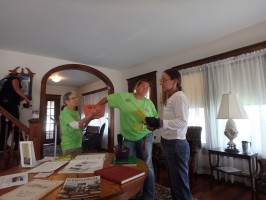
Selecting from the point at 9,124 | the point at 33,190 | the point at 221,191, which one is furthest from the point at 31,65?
the point at 221,191

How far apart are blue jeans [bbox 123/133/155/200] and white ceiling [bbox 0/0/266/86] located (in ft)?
5.53

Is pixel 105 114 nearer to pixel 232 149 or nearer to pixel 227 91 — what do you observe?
pixel 227 91

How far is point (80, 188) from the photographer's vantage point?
0.84m

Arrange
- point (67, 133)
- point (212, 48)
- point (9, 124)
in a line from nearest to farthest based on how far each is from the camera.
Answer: point (67, 133) < point (9, 124) < point (212, 48)

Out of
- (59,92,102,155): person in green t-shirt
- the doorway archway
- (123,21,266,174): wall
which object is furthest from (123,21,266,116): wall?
(59,92,102,155): person in green t-shirt

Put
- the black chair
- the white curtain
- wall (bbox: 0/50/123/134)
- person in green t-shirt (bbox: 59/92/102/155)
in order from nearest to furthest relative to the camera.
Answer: person in green t-shirt (bbox: 59/92/102/155), wall (bbox: 0/50/123/134), the black chair, the white curtain

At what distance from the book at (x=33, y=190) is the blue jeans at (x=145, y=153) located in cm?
102

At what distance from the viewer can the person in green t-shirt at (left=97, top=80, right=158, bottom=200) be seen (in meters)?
1.85

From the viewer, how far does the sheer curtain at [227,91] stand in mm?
2572

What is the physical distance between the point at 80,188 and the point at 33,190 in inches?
9.3

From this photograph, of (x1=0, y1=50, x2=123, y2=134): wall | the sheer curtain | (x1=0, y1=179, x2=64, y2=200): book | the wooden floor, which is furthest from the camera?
(x1=0, y1=50, x2=123, y2=134): wall

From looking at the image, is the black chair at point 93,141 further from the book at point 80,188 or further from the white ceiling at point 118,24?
the book at point 80,188

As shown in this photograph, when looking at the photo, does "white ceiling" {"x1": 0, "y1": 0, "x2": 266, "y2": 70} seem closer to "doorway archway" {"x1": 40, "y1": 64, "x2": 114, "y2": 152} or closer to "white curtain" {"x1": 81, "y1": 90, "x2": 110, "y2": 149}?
"doorway archway" {"x1": 40, "y1": 64, "x2": 114, "y2": 152}

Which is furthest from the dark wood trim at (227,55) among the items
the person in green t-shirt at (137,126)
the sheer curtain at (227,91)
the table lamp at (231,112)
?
the person in green t-shirt at (137,126)
